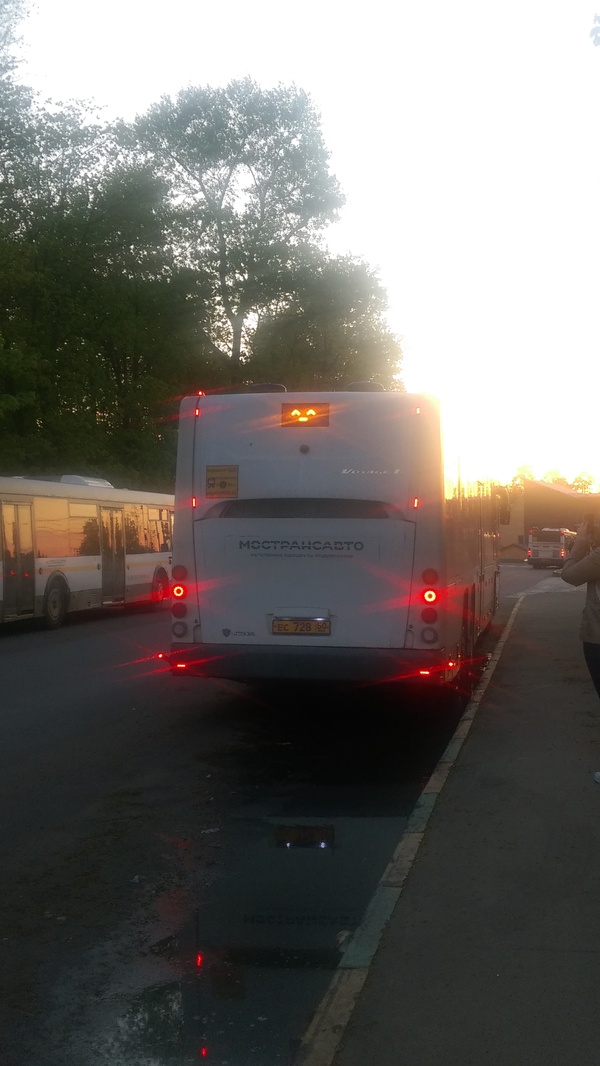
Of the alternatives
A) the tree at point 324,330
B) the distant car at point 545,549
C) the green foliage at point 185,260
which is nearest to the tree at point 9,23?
the green foliage at point 185,260

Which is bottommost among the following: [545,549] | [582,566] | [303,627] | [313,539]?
[545,549]

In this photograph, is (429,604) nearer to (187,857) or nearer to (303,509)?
(303,509)

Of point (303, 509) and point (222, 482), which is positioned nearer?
point (303, 509)

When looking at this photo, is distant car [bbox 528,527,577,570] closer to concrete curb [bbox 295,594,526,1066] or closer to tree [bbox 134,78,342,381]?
tree [bbox 134,78,342,381]

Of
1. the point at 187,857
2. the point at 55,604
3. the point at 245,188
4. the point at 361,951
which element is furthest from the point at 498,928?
the point at 245,188

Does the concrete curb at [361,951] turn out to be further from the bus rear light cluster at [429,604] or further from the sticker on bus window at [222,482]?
the sticker on bus window at [222,482]

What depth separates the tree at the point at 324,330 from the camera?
146 ft

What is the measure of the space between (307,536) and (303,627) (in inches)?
30.4

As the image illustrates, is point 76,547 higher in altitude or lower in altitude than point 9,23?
lower

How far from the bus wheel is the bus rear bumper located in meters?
14.1

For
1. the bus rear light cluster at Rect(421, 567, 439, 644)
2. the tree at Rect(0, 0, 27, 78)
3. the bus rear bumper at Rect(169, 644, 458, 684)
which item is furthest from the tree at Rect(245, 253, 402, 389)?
the bus rear light cluster at Rect(421, 567, 439, 644)

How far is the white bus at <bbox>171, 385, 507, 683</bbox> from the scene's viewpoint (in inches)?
395

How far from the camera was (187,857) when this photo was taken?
22.9ft

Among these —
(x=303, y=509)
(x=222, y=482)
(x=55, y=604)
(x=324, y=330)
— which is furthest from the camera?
(x=324, y=330)
